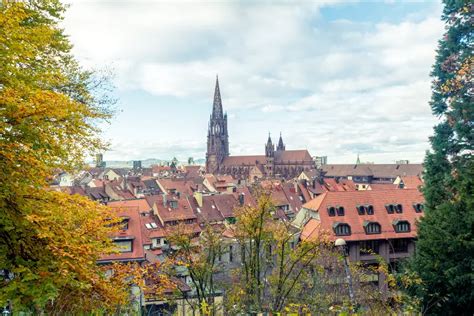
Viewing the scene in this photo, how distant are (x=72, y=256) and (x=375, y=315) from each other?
5998mm

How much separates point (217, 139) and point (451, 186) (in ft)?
490

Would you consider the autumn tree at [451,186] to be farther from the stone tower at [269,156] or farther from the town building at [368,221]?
the stone tower at [269,156]

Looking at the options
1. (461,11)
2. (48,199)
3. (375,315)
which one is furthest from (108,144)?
(461,11)

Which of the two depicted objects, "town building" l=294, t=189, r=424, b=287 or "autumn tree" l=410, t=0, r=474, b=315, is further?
"town building" l=294, t=189, r=424, b=287

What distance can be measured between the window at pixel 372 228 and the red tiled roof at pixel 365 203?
0.35 m

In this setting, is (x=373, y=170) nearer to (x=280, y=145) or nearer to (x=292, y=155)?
(x=292, y=155)

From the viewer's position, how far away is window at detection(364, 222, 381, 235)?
36781mm

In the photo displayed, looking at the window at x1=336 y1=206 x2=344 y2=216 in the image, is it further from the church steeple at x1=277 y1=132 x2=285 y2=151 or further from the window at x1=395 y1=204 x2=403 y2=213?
the church steeple at x1=277 y1=132 x2=285 y2=151

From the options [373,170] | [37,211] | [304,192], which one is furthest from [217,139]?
[37,211]

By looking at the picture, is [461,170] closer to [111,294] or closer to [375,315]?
[375,315]

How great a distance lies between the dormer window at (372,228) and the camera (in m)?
36.8

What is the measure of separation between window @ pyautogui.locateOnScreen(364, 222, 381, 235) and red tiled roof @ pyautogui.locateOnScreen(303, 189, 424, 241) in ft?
1.13

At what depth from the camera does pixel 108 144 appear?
13.6 meters

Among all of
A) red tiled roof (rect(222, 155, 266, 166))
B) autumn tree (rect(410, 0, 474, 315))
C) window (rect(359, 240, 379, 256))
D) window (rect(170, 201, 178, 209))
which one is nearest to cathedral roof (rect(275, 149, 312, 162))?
red tiled roof (rect(222, 155, 266, 166))
